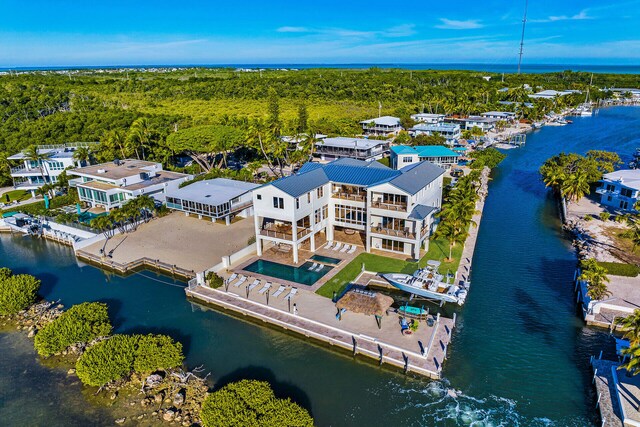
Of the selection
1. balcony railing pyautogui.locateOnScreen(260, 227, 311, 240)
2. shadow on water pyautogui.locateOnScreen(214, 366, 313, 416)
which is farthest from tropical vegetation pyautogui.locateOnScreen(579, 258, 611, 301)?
balcony railing pyautogui.locateOnScreen(260, 227, 311, 240)

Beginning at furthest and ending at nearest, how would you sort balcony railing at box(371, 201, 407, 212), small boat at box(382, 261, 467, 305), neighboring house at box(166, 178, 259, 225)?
1. neighboring house at box(166, 178, 259, 225)
2. balcony railing at box(371, 201, 407, 212)
3. small boat at box(382, 261, 467, 305)

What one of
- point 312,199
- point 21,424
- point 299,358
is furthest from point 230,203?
point 21,424

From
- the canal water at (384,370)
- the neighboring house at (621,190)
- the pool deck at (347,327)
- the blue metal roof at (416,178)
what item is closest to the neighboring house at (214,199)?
the canal water at (384,370)

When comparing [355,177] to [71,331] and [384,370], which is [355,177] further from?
[71,331]

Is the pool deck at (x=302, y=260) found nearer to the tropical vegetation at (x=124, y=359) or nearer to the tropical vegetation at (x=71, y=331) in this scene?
the tropical vegetation at (x=124, y=359)

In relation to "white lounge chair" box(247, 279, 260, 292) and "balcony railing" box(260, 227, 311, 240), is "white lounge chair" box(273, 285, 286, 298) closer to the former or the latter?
"white lounge chair" box(247, 279, 260, 292)

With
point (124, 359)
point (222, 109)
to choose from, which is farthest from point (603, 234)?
point (222, 109)

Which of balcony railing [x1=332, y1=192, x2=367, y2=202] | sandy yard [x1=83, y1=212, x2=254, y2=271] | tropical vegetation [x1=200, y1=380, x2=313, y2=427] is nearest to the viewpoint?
tropical vegetation [x1=200, y1=380, x2=313, y2=427]
